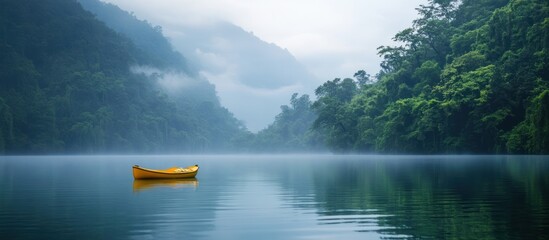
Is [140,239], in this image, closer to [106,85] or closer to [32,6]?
[106,85]

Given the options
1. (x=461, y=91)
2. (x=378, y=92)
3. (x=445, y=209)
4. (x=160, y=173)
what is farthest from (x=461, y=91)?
(x=445, y=209)

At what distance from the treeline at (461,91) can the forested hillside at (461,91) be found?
146 millimetres

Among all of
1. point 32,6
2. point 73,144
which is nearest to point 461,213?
point 73,144

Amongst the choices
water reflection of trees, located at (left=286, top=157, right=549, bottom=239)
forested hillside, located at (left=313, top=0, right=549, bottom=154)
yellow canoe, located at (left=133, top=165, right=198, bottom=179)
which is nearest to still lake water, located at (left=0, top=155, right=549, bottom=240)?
water reflection of trees, located at (left=286, top=157, right=549, bottom=239)

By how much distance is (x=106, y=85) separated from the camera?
174m

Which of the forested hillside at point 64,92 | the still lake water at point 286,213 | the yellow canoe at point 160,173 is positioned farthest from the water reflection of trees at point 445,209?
the forested hillside at point 64,92

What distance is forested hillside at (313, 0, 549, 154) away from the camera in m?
80.3

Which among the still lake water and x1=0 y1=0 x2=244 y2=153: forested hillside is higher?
→ x1=0 y1=0 x2=244 y2=153: forested hillside

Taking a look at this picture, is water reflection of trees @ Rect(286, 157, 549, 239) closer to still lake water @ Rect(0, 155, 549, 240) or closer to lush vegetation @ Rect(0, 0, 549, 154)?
still lake water @ Rect(0, 155, 549, 240)

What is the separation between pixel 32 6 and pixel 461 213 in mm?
190461

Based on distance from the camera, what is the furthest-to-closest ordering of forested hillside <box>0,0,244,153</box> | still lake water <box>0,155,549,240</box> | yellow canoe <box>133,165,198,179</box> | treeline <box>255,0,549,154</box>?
forested hillside <box>0,0,244,153</box>, treeline <box>255,0,549,154</box>, yellow canoe <box>133,165,198,179</box>, still lake water <box>0,155,549,240</box>

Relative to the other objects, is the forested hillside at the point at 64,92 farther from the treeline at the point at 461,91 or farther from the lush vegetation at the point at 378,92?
the treeline at the point at 461,91

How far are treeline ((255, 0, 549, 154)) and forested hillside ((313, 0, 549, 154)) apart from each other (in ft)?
0.48

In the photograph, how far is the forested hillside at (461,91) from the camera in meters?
80.3
